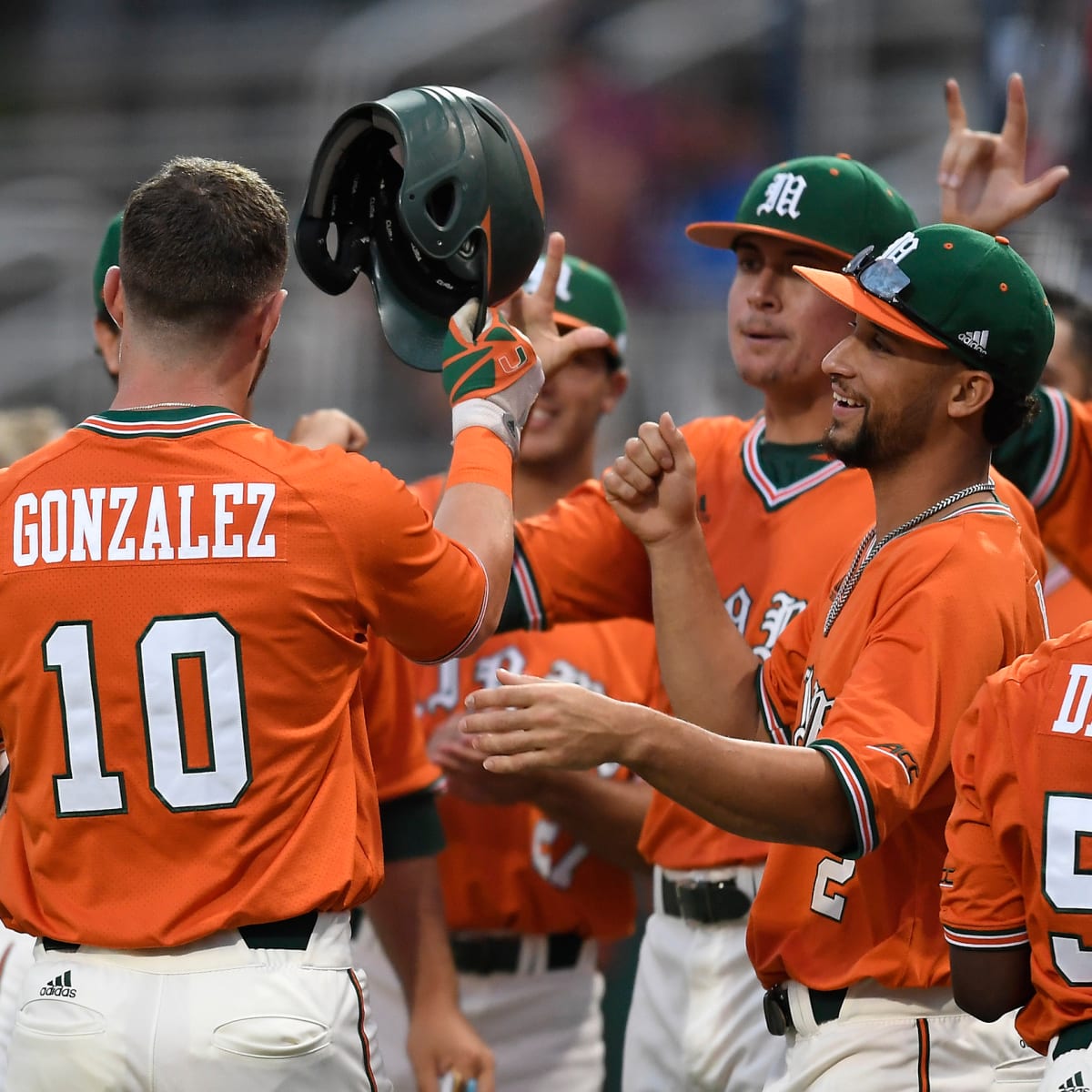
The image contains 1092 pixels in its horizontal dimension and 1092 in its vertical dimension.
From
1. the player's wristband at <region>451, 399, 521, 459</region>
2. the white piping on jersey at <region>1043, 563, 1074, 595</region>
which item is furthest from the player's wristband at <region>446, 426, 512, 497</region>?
the white piping on jersey at <region>1043, 563, 1074, 595</region>

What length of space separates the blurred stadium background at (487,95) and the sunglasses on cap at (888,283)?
4567mm

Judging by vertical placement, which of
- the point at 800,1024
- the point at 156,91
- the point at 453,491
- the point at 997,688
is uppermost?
the point at 156,91

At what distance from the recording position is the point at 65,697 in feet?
7.47

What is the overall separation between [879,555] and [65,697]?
4.22 feet

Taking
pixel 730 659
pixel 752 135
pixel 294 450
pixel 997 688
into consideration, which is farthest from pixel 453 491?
pixel 752 135

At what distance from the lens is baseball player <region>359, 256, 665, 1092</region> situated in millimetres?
3902

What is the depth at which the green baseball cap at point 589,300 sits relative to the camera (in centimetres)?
427

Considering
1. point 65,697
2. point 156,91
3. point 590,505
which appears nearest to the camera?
point 65,697

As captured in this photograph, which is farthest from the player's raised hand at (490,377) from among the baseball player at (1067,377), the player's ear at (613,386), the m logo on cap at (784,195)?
the baseball player at (1067,377)

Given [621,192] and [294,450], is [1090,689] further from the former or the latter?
[621,192]

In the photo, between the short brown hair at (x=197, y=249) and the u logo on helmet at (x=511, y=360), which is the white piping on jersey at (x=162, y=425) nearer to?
the short brown hair at (x=197, y=249)

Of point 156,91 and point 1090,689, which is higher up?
point 156,91

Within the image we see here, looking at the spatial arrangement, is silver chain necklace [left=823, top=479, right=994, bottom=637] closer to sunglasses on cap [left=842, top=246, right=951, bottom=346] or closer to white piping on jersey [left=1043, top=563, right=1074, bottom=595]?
sunglasses on cap [left=842, top=246, right=951, bottom=346]

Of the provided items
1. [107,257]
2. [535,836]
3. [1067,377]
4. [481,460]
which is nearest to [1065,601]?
[1067,377]
